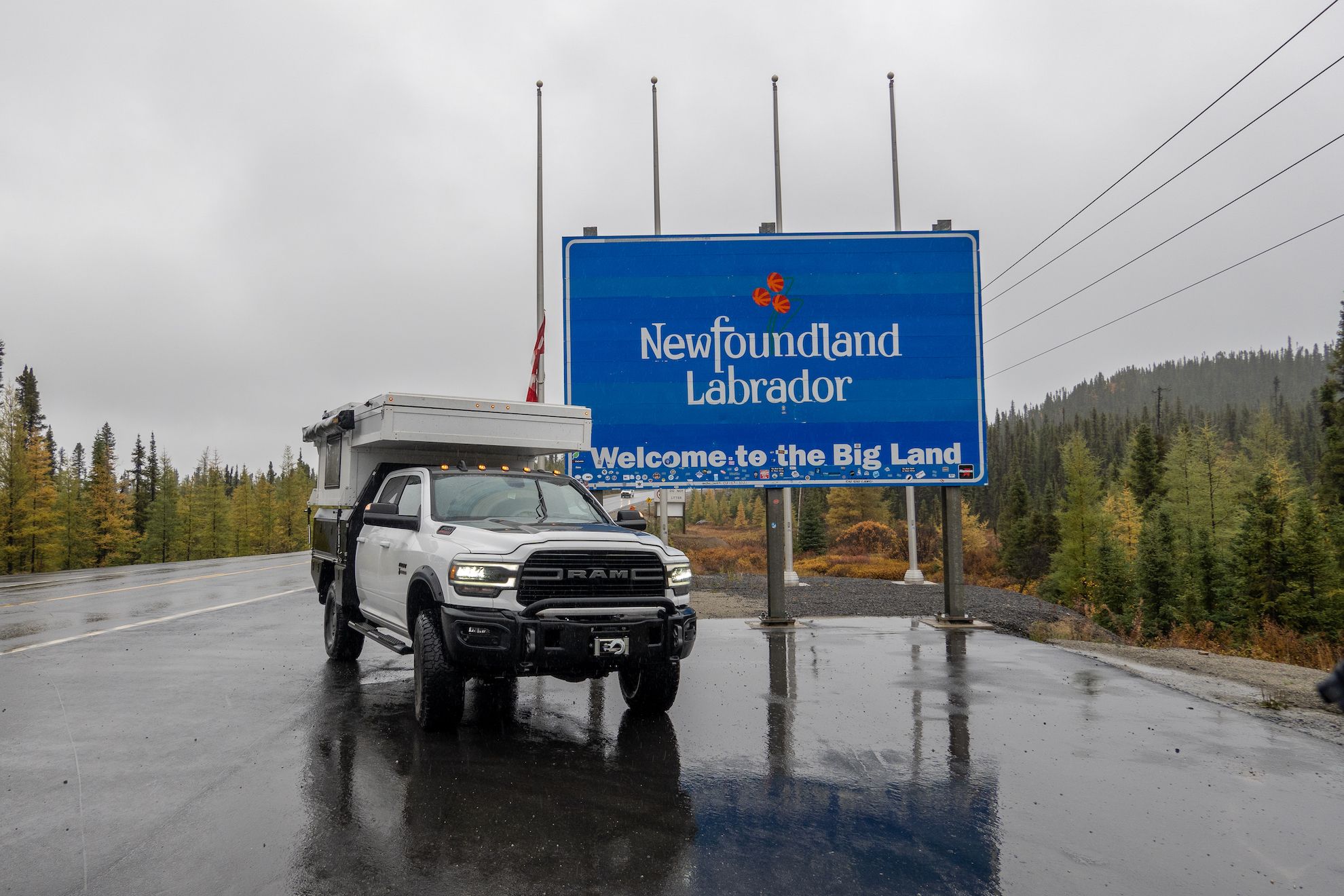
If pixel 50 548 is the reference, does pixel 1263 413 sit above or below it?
above

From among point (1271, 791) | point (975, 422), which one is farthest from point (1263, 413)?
point (1271, 791)

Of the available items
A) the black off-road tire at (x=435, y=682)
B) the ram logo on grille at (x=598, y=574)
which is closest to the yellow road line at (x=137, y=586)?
the black off-road tire at (x=435, y=682)

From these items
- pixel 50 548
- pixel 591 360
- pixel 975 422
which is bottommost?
pixel 50 548

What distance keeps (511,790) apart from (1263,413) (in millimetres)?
119721

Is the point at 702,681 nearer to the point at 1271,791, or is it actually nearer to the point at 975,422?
the point at 1271,791

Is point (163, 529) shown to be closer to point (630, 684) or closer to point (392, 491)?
point (392, 491)

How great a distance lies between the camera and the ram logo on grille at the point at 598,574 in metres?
6.33

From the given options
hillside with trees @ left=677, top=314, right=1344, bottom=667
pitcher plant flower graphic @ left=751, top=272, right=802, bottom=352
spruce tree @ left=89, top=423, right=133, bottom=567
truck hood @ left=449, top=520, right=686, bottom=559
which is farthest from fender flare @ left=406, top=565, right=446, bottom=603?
spruce tree @ left=89, top=423, right=133, bottom=567

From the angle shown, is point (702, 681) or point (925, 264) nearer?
point (702, 681)

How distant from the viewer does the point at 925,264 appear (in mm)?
12852

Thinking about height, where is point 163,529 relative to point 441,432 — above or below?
below

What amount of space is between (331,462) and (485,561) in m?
4.87

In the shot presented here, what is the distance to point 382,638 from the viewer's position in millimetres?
7781

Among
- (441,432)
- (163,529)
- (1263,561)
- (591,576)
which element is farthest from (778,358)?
(163,529)
